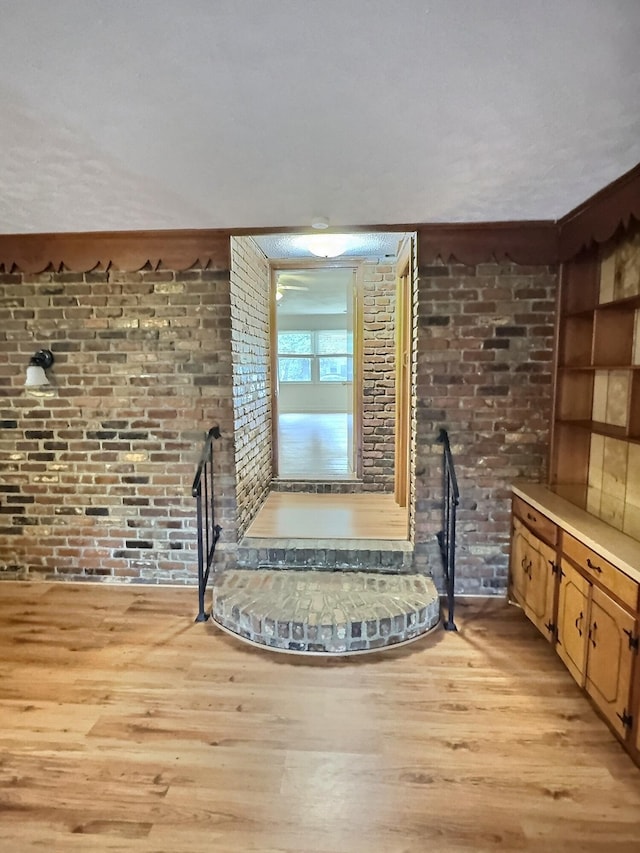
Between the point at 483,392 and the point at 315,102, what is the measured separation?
6.67ft

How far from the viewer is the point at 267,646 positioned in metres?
2.72

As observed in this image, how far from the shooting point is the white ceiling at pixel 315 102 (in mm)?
1257

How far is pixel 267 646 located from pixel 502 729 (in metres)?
1.23

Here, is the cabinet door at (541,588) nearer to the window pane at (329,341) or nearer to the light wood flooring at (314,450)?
the light wood flooring at (314,450)

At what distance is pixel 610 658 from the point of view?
6.64ft

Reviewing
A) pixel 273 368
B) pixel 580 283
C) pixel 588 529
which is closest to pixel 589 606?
pixel 588 529

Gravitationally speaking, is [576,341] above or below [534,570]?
above

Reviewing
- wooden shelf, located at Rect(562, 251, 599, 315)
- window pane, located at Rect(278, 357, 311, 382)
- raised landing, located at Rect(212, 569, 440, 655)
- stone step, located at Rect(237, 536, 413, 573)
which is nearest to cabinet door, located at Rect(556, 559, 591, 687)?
raised landing, located at Rect(212, 569, 440, 655)

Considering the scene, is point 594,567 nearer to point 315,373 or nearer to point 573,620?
point 573,620

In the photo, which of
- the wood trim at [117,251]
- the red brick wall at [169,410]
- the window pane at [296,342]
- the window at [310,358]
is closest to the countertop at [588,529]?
the red brick wall at [169,410]

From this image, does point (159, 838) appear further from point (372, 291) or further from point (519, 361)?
point (372, 291)

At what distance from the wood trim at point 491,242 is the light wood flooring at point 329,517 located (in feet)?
6.36

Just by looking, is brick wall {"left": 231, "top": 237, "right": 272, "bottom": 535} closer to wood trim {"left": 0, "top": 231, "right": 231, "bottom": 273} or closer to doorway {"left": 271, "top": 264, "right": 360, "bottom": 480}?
wood trim {"left": 0, "top": 231, "right": 231, "bottom": 273}

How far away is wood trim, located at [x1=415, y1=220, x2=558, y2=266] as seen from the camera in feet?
9.78
